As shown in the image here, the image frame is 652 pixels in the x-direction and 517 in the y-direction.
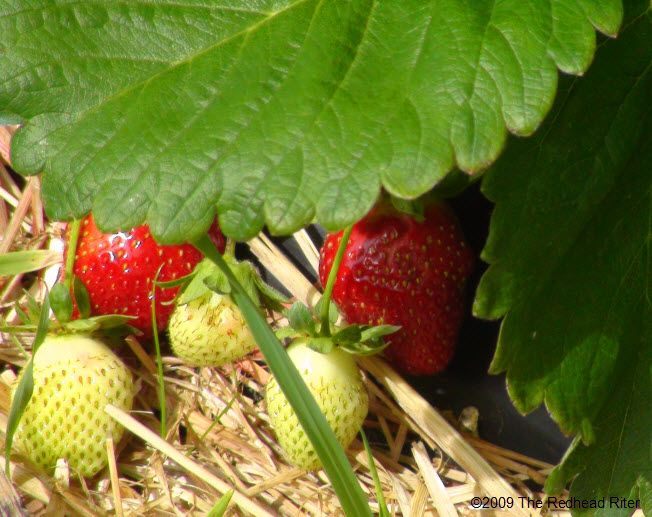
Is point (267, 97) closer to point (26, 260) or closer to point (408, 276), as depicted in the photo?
point (408, 276)

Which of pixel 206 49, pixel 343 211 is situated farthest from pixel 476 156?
pixel 206 49

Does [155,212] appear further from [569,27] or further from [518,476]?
[518,476]

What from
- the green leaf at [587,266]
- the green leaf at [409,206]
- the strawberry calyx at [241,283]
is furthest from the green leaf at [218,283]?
the green leaf at [587,266]

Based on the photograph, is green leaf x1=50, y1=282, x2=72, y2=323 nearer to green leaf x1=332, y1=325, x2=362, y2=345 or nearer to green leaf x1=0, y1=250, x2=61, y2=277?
green leaf x1=0, y1=250, x2=61, y2=277

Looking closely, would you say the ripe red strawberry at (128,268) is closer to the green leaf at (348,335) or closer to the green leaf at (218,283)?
the green leaf at (218,283)

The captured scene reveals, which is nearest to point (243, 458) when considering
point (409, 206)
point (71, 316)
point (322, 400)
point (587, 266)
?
point (322, 400)

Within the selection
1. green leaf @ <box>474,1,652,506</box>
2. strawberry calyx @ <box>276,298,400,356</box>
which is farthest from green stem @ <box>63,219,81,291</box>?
green leaf @ <box>474,1,652,506</box>

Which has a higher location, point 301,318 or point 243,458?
point 301,318
